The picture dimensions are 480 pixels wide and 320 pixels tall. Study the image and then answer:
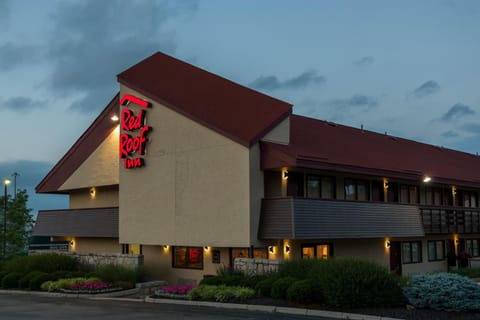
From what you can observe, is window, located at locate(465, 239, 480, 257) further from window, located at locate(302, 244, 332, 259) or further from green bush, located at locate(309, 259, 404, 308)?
green bush, located at locate(309, 259, 404, 308)

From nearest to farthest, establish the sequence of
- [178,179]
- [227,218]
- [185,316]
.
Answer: [185,316]
[227,218]
[178,179]

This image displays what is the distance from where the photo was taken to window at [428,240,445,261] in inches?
1444

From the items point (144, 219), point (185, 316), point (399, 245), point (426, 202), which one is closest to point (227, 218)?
point (144, 219)

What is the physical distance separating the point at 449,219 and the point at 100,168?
2046 centimetres

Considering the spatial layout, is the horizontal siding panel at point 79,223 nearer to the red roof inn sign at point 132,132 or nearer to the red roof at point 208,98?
the red roof inn sign at point 132,132

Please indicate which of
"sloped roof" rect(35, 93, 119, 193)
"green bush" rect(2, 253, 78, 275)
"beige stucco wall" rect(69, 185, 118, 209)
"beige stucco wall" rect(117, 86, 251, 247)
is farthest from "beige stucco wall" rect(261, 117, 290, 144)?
"green bush" rect(2, 253, 78, 275)

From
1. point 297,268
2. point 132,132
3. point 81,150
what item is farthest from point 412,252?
point 81,150

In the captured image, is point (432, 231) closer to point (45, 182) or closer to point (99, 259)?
point (99, 259)

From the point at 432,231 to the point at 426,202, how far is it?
351 centimetres

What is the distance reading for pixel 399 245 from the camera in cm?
3397

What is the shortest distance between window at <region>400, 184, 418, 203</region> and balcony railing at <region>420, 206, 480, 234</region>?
1606 millimetres

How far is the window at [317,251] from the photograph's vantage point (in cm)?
2767

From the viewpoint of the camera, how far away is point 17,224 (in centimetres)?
4519

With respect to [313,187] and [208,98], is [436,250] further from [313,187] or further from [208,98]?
[208,98]
